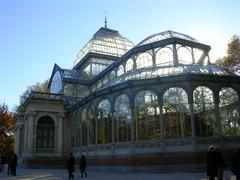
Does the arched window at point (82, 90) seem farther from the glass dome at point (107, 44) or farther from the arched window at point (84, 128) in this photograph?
the arched window at point (84, 128)

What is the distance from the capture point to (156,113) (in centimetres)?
2459

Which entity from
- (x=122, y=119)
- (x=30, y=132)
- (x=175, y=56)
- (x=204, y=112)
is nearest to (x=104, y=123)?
(x=122, y=119)

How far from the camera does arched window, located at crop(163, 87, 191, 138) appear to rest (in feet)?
77.5

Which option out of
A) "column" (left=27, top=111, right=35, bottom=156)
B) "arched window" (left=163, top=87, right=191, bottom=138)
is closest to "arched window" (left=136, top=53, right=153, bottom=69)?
"arched window" (left=163, top=87, right=191, bottom=138)

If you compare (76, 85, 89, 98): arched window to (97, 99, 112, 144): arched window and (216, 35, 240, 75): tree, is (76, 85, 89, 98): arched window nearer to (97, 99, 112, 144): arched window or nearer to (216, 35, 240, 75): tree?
(97, 99, 112, 144): arched window

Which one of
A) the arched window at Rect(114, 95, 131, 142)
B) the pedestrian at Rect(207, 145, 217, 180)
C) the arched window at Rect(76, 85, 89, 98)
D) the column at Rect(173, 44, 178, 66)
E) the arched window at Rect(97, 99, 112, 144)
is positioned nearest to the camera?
the pedestrian at Rect(207, 145, 217, 180)

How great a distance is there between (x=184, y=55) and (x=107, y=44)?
18643 millimetres

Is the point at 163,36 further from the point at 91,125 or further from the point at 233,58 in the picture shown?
the point at 233,58

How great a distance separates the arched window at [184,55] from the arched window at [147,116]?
681cm

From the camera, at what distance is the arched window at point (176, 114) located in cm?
2361

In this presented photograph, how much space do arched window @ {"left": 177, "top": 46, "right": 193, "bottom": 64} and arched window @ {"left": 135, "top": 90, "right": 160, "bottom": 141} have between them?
22.3 feet

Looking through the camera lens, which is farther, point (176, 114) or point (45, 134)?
point (45, 134)

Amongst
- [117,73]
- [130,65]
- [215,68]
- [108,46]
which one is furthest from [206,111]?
[108,46]

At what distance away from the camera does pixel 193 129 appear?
76.2ft
